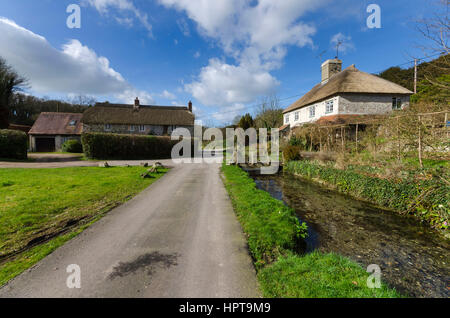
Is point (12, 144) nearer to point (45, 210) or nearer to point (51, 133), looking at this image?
point (51, 133)

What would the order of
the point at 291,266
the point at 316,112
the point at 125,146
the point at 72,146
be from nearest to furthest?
the point at 291,266
the point at 125,146
the point at 72,146
the point at 316,112

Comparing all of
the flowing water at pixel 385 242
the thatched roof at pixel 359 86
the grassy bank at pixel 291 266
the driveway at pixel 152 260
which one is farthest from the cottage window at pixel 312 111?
the driveway at pixel 152 260

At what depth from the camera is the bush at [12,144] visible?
654 inches

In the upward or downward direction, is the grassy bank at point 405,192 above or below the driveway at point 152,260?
above

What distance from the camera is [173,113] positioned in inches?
1480

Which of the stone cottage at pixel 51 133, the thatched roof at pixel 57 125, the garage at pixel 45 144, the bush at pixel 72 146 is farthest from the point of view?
the thatched roof at pixel 57 125

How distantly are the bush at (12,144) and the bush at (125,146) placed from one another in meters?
4.72

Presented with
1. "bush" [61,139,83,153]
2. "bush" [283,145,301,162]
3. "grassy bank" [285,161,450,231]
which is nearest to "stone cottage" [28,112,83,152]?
"bush" [61,139,83,153]

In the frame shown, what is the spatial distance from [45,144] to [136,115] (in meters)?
13.5

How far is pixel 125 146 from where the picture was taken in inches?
830

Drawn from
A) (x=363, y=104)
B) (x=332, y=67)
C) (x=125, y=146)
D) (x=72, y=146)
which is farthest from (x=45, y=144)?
(x=332, y=67)

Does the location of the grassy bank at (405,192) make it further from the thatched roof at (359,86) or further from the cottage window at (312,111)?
the cottage window at (312,111)

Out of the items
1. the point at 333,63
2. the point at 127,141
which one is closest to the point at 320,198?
the point at 127,141
